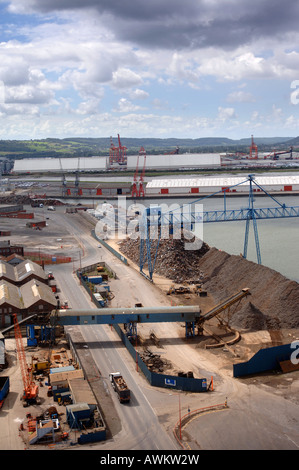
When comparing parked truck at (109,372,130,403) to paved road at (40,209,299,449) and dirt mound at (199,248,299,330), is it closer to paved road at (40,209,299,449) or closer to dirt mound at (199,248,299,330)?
paved road at (40,209,299,449)

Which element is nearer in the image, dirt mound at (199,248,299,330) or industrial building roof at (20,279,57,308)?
dirt mound at (199,248,299,330)

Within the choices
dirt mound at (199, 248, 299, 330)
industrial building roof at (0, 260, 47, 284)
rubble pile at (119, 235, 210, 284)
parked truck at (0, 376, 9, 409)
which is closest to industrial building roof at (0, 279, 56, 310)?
industrial building roof at (0, 260, 47, 284)

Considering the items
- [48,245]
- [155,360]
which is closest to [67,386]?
[155,360]

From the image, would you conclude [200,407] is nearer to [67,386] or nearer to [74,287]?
[67,386]

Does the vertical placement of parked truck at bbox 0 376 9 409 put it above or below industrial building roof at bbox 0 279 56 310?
below

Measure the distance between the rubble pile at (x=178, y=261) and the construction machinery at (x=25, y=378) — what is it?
10318 mm

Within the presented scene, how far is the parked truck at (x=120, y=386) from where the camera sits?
45.4 ft

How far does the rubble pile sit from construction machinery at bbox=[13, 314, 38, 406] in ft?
33.9

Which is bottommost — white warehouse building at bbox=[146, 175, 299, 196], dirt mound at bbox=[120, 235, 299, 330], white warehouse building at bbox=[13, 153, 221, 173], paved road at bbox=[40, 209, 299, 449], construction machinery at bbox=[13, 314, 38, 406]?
paved road at bbox=[40, 209, 299, 449]

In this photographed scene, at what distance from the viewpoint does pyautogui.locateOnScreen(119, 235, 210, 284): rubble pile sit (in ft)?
90.0

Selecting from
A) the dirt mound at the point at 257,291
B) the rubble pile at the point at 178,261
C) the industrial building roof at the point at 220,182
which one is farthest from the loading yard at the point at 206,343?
the industrial building roof at the point at 220,182

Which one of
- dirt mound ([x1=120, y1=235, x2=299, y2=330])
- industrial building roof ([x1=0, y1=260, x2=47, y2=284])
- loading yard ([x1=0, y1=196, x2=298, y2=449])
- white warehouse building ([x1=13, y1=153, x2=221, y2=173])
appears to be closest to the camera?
loading yard ([x1=0, y1=196, x2=298, y2=449])

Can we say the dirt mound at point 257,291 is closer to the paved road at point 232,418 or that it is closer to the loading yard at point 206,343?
the loading yard at point 206,343
